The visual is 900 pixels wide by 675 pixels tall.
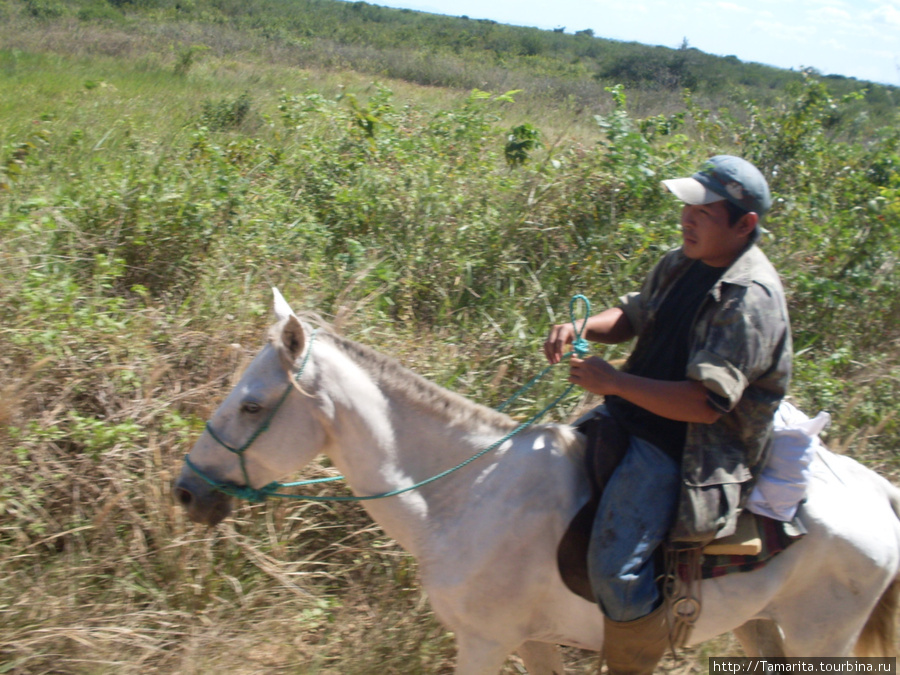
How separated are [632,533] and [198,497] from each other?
58.8 inches

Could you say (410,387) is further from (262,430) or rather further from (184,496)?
(184,496)

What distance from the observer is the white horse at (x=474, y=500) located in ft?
7.62

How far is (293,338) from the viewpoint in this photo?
89.3 inches

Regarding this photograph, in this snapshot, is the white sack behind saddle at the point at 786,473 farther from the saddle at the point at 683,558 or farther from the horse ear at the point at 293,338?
the horse ear at the point at 293,338

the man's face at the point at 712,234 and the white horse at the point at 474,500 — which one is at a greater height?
the man's face at the point at 712,234

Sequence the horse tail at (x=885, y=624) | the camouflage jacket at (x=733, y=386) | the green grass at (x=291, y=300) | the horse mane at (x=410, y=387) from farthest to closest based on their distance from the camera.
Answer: the green grass at (x=291, y=300) < the horse tail at (x=885, y=624) < the horse mane at (x=410, y=387) < the camouflage jacket at (x=733, y=386)

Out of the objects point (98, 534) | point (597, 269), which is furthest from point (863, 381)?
point (98, 534)

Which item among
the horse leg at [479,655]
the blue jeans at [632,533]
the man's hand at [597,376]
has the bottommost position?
the horse leg at [479,655]

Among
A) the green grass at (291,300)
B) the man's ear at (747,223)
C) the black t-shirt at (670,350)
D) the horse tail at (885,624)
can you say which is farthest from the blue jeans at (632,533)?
the green grass at (291,300)

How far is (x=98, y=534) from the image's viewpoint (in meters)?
3.31

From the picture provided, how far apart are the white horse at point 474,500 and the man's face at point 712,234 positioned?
0.82 meters

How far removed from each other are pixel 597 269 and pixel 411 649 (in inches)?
126

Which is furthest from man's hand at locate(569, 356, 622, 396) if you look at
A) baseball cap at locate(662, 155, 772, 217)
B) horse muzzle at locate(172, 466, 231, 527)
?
horse muzzle at locate(172, 466, 231, 527)

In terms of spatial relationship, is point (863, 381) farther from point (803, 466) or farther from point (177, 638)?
point (177, 638)
